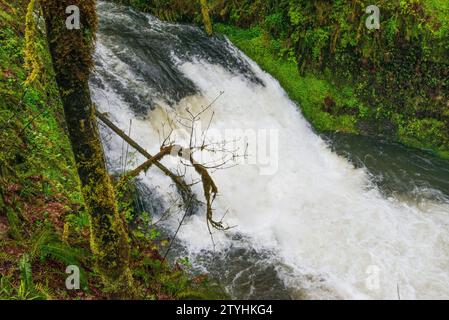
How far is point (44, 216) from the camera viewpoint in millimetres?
5371

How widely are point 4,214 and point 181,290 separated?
91.9 inches

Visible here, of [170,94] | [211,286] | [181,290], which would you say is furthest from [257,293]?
[170,94]

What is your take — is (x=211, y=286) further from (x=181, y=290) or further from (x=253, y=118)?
(x=253, y=118)

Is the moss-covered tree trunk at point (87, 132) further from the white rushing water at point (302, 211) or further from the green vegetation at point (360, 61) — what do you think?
the green vegetation at point (360, 61)

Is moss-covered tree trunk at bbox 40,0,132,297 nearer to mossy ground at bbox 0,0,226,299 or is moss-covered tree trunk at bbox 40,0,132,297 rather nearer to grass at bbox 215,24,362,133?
mossy ground at bbox 0,0,226,299

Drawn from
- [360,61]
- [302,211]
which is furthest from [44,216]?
[360,61]

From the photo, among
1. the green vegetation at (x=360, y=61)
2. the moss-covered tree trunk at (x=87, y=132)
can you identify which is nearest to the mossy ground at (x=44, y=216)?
the moss-covered tree trunk at (x=87, y=132)

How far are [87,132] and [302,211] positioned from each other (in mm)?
5760

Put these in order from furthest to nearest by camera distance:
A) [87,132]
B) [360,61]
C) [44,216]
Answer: [360,61] < [44,216] < [87,132]

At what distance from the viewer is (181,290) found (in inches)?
220

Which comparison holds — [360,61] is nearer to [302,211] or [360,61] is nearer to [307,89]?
[307,89]

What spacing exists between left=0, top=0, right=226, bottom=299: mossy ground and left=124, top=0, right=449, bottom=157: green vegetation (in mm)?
6686

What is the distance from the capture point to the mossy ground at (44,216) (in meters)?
4.52

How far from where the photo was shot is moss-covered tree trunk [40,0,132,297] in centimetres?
325
